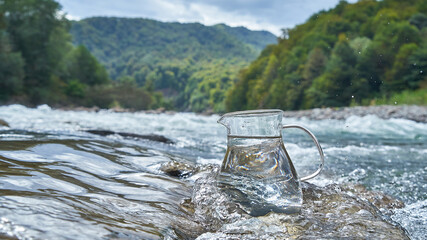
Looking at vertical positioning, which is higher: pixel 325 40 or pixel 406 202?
pixel 325 40

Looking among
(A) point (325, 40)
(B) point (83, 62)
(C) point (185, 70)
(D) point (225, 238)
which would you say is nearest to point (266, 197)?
(D) point (225, 238)

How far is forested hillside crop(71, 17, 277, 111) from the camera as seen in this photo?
1529 inches

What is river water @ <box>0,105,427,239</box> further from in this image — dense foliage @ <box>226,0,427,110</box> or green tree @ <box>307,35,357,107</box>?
green tree @ <box>307,35,357,107</box>

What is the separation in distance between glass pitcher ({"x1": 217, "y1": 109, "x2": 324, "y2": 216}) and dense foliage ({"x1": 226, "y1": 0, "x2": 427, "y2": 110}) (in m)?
25.5

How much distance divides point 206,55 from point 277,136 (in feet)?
128

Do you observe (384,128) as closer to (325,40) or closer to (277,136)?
(277,136)

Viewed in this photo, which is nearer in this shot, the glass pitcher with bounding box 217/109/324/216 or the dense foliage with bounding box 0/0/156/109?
the glass pitcher with bounding box 217/109/324/216

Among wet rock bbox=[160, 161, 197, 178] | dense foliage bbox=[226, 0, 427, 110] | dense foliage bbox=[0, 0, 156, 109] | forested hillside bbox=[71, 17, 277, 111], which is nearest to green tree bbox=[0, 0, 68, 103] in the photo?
dense foliage bbox=[0, 0, 156, 109]

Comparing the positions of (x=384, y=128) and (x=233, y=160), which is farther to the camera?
(x=384, y=128)

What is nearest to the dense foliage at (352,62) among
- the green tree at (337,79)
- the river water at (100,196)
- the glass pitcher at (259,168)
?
the green tree at (337,79)

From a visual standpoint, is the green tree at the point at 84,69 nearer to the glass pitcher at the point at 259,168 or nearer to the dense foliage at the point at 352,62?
the dense foliage at the point at 352,62

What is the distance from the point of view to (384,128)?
1018 centimetres

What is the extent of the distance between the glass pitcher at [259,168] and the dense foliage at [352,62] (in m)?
25.5

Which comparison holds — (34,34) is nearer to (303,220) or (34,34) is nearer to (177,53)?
(177,53)
